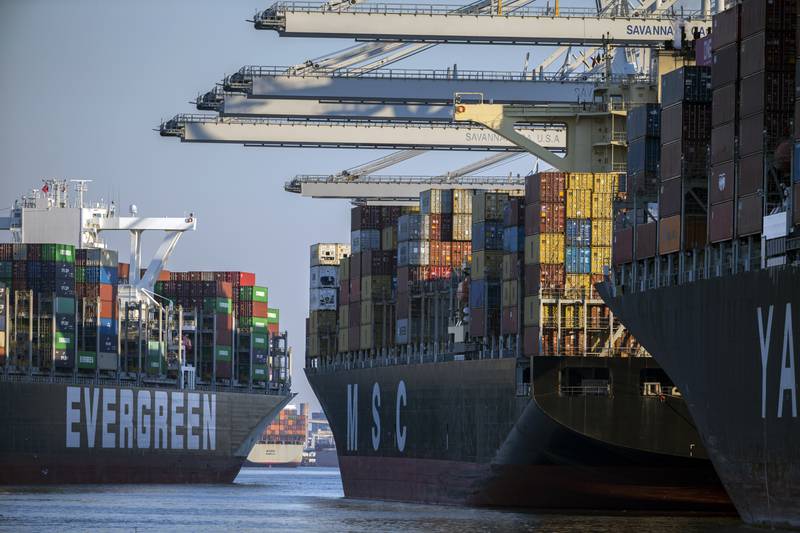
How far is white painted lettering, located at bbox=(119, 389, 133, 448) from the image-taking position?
8519cm

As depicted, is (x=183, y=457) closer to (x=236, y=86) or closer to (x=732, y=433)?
(x=236, y=86)

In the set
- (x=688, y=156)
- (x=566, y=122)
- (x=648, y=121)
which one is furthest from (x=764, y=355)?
(x=566, y=122)

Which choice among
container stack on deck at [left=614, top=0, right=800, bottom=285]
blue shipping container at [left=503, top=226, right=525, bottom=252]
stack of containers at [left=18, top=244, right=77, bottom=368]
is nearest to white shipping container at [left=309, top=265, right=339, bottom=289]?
stack of containers at [left=18, top=244, right=77, bottom=368]

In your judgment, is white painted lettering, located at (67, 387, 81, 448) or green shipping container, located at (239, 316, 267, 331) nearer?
white painted lettering, located at (67, 387, 81, 448)

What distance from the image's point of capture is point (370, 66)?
5597cm

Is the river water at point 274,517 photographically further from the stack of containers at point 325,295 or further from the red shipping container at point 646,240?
the stack of containers at point 325,295

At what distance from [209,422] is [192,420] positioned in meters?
1.34

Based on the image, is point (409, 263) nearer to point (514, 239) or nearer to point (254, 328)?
point (514, 239)

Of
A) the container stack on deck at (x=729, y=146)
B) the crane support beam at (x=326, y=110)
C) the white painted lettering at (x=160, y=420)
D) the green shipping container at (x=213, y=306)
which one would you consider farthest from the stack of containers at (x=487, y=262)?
the green shipping container at (x=213, y=306)

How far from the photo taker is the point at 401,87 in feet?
182

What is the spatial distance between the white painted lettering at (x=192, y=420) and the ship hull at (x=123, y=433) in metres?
0.05

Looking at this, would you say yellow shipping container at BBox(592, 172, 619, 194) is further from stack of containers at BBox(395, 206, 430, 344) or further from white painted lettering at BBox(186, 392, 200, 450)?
white painted lettering at BBox(186, 392, 200, 450)

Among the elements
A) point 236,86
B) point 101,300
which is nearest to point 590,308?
point 236,86

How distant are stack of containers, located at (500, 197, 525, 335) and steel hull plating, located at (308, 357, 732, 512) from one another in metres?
1.22
